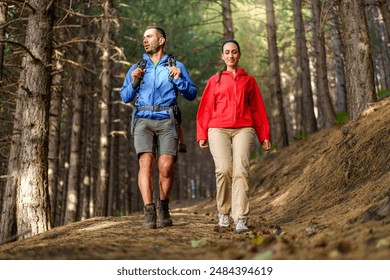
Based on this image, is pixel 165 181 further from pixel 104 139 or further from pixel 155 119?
pixel 104 139

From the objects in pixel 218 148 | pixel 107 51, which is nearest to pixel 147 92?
pixel 218 148

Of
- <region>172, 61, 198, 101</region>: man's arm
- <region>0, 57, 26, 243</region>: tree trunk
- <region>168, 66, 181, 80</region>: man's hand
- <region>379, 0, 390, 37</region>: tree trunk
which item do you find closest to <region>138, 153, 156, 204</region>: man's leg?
<region>172, 61, 198, 101</region>: man's arm

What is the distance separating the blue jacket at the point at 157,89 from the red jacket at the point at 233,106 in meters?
0.32

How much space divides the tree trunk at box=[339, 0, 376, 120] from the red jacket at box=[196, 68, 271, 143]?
10.5ft

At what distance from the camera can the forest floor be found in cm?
315

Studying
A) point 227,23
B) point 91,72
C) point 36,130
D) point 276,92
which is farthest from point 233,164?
point 227,23

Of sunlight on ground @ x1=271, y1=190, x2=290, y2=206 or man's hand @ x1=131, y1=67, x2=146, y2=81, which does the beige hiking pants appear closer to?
man's hand @ x1=131, y1=67, x2=146, y2=81

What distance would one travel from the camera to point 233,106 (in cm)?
550

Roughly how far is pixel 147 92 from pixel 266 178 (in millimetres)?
7133

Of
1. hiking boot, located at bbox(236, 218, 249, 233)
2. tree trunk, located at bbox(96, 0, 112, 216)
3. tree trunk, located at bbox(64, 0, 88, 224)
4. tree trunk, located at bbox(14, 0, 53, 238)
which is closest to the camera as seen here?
hiking boot, located at bbox(236, 218, 249, 233)

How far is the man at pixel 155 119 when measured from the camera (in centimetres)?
547

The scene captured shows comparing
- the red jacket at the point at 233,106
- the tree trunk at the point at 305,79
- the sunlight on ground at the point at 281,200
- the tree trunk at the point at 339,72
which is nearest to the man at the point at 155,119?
the red jacket at the point at 233,106

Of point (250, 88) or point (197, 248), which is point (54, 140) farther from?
point (197, 248)
